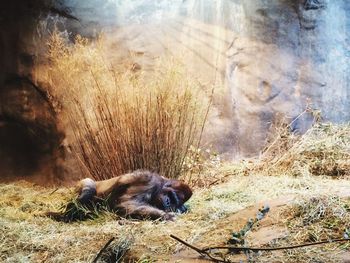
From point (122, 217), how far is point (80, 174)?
2.51 m

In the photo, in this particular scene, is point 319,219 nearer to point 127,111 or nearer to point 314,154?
point 127,111

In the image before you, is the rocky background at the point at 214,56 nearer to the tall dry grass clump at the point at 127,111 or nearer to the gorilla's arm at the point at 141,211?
the tall dry grass clump at the point at 127,111

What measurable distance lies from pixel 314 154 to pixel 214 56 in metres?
2.13

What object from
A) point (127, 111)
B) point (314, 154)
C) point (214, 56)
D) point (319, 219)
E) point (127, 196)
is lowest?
point (314, 154)

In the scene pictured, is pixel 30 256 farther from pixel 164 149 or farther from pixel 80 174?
pixel 80 174

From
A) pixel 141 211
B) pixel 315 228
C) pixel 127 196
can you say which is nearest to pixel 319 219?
pixel 315 228

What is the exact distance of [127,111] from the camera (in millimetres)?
4812

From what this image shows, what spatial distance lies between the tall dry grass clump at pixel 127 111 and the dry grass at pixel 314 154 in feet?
4.59

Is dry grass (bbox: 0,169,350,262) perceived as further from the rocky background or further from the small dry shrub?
the rocky background

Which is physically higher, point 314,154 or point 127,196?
point 127,196

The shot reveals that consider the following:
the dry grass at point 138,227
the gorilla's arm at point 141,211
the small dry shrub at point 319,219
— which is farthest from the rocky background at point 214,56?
the small dry shrub at point 319,219

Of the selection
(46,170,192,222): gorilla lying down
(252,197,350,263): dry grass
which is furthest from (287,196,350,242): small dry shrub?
(46,170,192,222): gorilla lying down

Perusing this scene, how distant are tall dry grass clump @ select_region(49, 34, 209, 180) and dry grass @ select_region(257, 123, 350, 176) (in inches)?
55.1

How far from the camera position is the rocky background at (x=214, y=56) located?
6.62 meters
